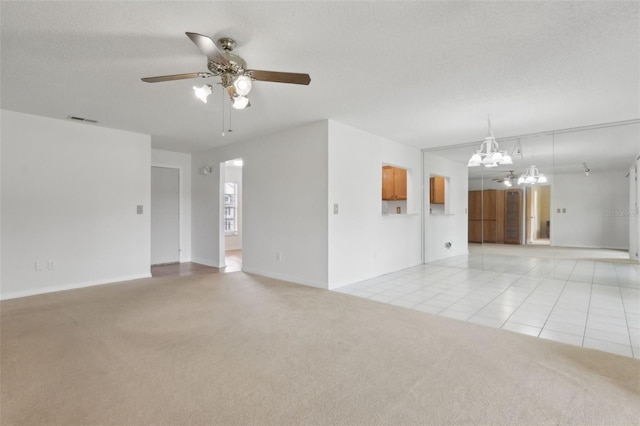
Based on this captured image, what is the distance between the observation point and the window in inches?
357

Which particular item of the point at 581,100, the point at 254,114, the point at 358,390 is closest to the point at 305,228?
the point at 254,114

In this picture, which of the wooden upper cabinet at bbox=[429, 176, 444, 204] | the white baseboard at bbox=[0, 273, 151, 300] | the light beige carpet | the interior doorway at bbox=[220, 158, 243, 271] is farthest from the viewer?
the interior doorway at bbox=[220, 158, 243, 271]

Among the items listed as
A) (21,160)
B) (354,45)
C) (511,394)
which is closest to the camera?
(511,394)

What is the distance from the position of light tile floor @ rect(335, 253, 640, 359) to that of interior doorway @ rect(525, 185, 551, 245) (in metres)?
0.42

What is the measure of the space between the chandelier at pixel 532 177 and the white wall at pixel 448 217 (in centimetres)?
105

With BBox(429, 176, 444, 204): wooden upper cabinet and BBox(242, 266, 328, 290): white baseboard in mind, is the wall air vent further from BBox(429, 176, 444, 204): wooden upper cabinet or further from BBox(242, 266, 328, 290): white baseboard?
BBox(429, 176, 444, 204): wooden upper cabinet

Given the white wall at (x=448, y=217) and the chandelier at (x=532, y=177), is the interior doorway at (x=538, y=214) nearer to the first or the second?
the chandelier at (x=532, y=177)

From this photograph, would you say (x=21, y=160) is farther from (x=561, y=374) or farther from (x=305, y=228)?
(x=561, y=374)

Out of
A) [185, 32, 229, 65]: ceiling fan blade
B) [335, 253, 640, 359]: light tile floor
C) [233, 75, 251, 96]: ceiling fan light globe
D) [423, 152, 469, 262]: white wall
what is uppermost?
[185, 32, 229, 65]: ceiling fan blade

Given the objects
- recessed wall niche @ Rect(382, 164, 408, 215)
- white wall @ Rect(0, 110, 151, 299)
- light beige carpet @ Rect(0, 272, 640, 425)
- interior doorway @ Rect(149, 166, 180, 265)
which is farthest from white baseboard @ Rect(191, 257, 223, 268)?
recessed wall niche @ Rect(382, 164, 408, 215)

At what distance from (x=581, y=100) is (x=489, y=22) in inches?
93.4

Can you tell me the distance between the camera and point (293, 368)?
2285 millimetres

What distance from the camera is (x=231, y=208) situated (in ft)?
30.3

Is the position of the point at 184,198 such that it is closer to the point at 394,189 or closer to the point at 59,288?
the point at 59,288
